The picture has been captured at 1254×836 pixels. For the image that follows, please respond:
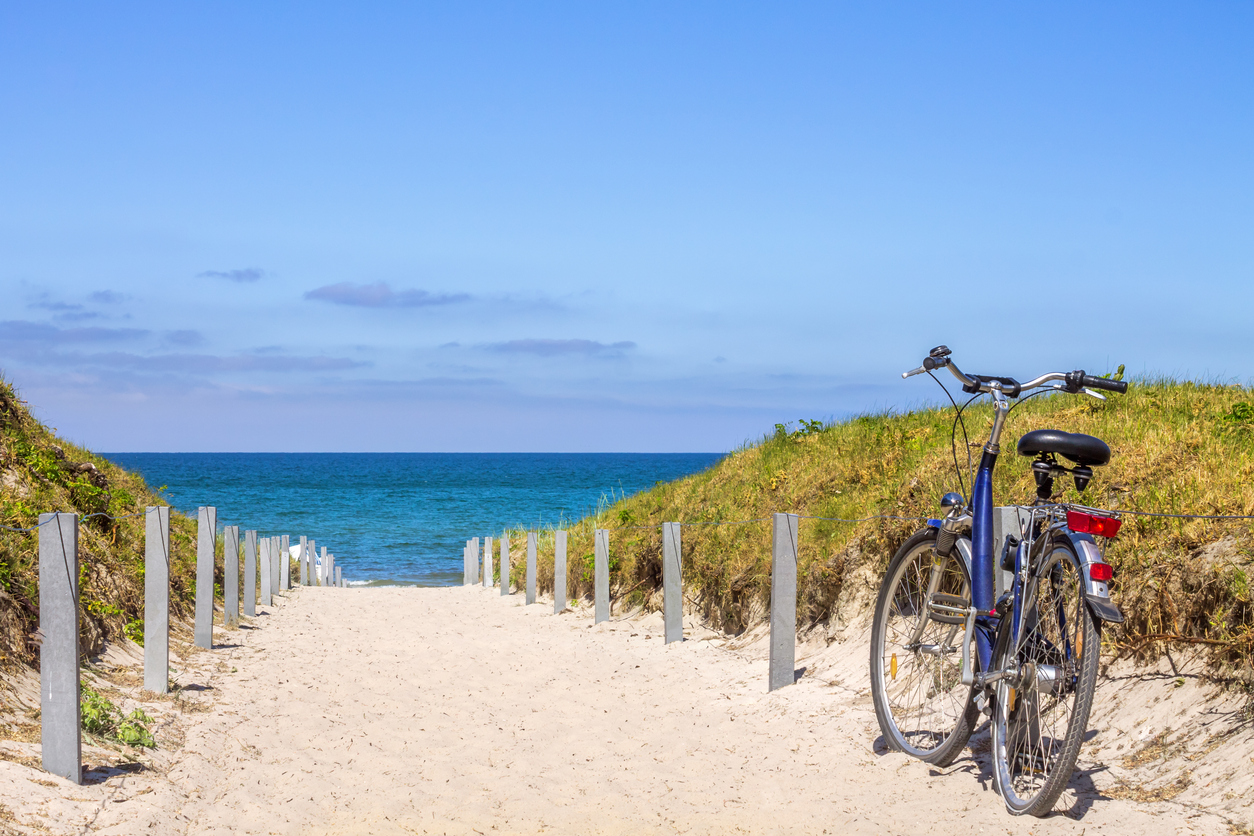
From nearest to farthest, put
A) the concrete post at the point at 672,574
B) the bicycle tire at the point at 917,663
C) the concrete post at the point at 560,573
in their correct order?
1. the bicycle tire at the point at 917,663
2. the concrete post at the point at 672,574
3. the concrete post at the point at 560,573

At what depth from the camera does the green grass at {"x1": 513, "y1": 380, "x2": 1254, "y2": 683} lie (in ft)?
19.9

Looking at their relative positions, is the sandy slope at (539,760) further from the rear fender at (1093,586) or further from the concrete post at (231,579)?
the concrete post at (231,579)

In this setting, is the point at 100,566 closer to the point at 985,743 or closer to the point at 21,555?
the point at 21,555

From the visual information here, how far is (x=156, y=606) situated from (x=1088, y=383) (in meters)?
7.31

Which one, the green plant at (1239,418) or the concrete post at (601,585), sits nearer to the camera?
the green plant at (1239,418)

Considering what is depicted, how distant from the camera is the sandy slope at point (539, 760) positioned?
5.19 metres

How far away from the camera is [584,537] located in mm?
17266

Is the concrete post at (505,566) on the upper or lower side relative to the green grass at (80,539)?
lower

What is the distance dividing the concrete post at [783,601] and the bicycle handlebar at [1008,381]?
265 centimetres

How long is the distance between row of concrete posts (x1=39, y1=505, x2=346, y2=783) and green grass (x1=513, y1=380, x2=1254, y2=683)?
5.38m

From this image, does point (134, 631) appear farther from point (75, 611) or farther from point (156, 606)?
point (75, 611)

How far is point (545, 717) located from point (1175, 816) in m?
4.73

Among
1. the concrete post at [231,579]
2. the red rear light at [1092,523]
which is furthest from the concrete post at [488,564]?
the red rear light at [1092,523]

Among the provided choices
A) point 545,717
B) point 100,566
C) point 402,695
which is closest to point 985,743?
point 545,717
